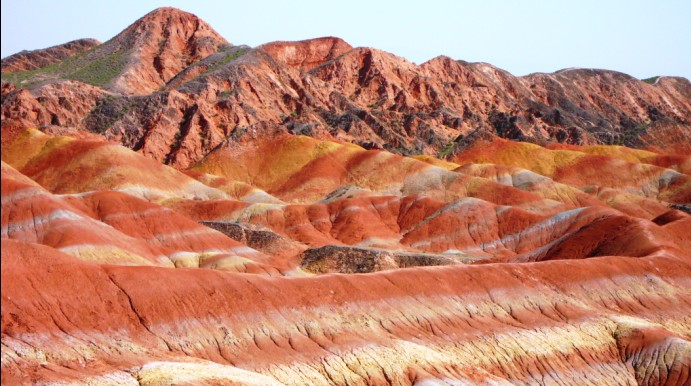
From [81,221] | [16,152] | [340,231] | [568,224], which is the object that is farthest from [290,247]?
[16,152]

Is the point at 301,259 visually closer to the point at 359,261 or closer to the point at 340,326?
the point at 359,261

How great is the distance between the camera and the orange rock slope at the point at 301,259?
130 feet

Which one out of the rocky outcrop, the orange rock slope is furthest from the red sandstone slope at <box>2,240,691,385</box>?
the rocky outcrop

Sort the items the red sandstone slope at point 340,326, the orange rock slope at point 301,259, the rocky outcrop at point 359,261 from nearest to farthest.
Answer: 1. the red sandstone slope at point 340,326
2. the orange rock slope at point 301,259
3. the rocky outcrop at point 359,261

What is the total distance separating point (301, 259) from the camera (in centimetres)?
9469

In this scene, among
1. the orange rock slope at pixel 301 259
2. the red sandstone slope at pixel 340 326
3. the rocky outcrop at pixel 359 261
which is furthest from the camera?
the rocky outcrop at pixel 359 261

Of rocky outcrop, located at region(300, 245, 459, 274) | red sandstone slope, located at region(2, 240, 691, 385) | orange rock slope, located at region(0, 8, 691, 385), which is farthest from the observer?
rocky outcrop, located at region(300, 245, 459, 274)

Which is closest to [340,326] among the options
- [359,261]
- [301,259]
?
[359,261]

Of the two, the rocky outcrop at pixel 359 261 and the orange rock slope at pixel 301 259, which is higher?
the orange rock slope at pixel 301 259

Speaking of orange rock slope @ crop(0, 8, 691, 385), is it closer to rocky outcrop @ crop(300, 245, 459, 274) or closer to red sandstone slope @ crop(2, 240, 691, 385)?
red sandstone slope @ crop(2, 240, 691, 385)

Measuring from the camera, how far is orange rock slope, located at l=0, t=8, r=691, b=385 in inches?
1565

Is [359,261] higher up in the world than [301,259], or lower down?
higher up

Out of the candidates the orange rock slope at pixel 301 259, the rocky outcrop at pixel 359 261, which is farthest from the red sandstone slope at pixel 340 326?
the rocky outcrop at pixel 359 261

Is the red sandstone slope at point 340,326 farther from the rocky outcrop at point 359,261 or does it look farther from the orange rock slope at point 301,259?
the rocky outcrop at point 359,261
